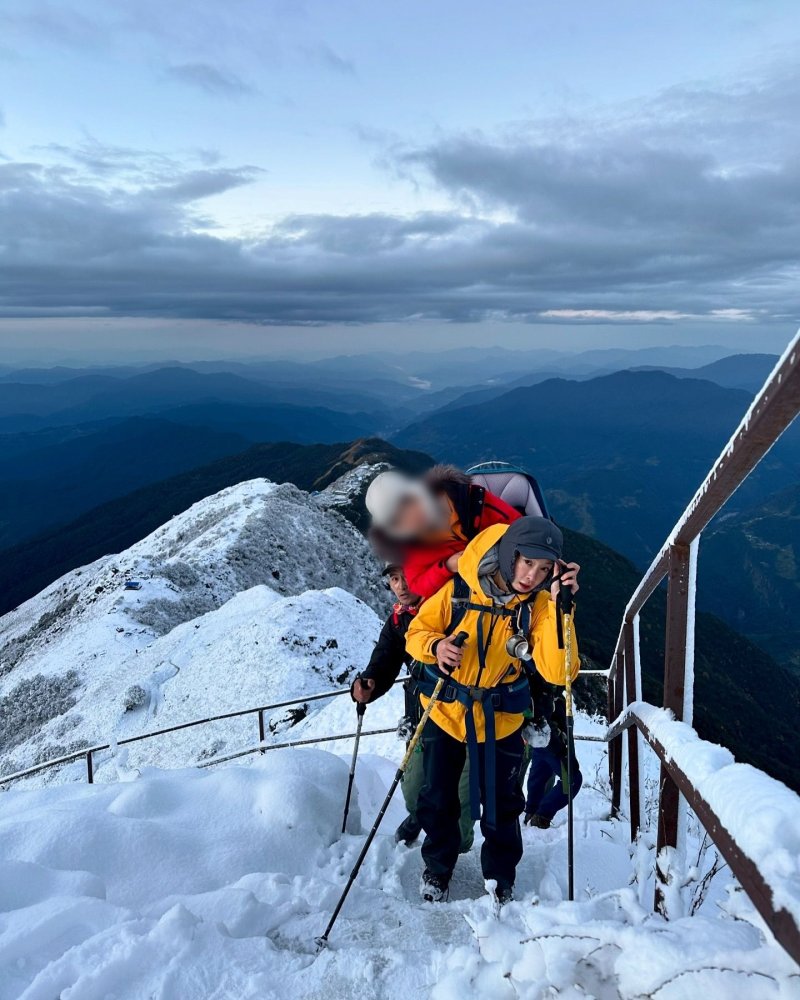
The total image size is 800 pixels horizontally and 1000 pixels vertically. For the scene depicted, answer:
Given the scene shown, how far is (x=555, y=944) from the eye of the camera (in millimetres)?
2416

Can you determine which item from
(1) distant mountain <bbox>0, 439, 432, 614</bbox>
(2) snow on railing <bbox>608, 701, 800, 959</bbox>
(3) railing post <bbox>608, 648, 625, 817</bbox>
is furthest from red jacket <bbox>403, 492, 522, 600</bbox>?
(1) distant mountain <bbox>0, 439, 432, 614</bbox>

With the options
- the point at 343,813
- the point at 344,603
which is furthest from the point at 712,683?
the point at 343,813

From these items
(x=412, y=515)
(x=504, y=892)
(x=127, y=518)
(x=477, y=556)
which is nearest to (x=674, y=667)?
(x=477, y=556)

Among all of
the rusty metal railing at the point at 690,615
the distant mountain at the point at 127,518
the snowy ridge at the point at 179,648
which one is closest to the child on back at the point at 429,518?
the rusty metal railing at the point at 690,615

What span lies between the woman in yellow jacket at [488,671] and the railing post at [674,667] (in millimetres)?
732

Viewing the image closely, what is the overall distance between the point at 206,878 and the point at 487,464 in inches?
149

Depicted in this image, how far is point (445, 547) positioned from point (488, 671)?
0.93 m

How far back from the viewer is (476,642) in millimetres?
4262

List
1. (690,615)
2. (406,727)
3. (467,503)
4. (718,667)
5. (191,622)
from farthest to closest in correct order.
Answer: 1. (718,667)
2. (191,622)
3. (406,727)
4. (467,503)
5. (690,615)

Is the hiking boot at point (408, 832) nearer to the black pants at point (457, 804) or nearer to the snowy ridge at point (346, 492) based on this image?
the black pants at point (457, 804)

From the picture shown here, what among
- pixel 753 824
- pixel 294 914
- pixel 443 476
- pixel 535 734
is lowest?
pixel 294 914

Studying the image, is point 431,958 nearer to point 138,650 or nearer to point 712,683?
point 138,650

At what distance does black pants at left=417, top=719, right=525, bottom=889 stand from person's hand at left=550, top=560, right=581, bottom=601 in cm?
130

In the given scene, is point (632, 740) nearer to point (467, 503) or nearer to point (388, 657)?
point (388, 657)
